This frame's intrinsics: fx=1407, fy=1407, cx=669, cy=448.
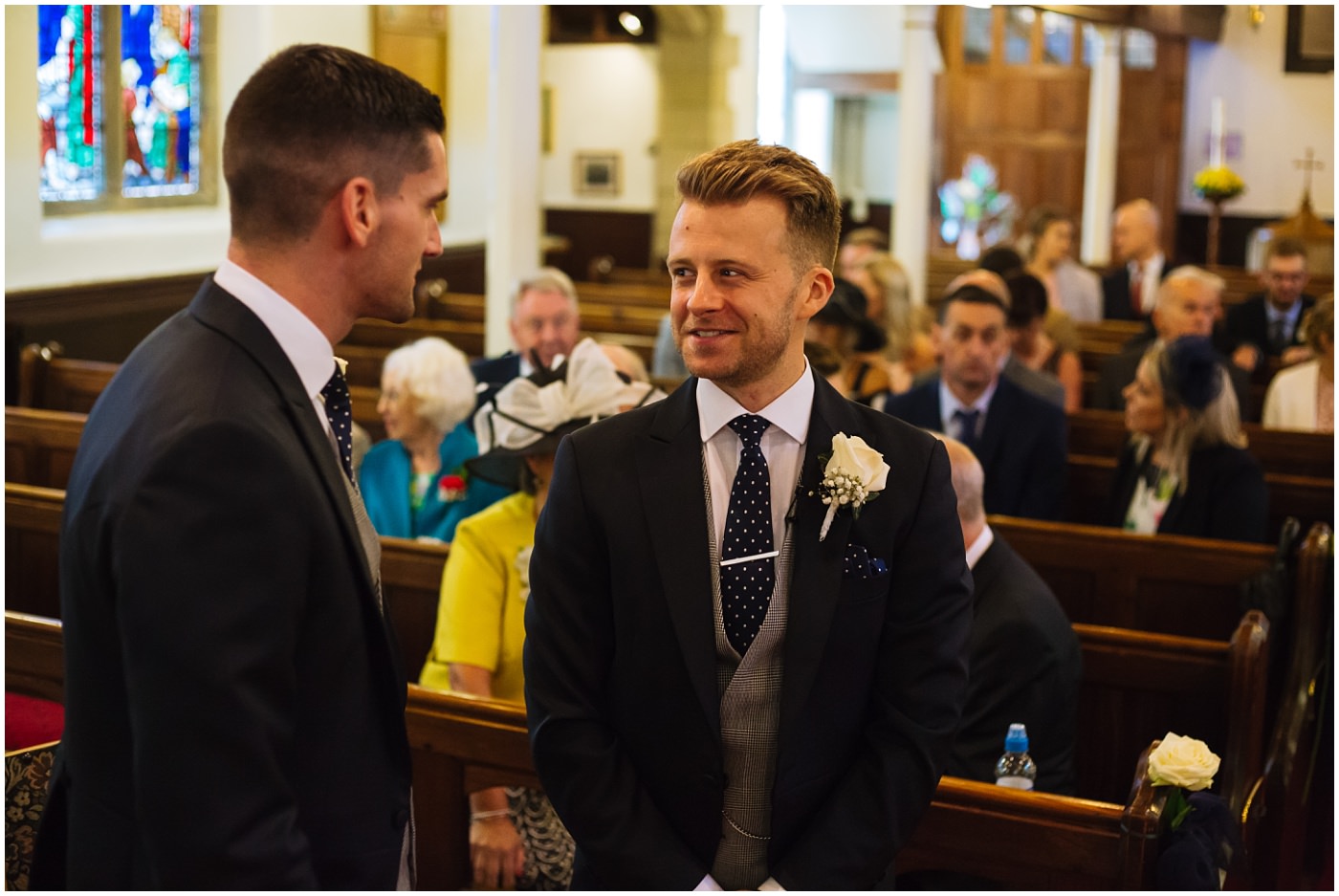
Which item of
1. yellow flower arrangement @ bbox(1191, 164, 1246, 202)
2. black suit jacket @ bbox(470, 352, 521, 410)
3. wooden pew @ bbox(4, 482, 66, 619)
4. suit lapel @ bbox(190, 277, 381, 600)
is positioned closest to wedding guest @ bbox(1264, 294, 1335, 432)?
black suit jacket @ bbox(470, 352, 521, 410)

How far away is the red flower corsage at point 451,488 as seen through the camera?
4.11 meters

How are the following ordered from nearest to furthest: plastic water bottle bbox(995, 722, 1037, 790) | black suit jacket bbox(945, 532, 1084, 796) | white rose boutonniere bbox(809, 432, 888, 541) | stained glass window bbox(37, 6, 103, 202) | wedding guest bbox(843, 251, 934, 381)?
white rose boutonniere bbox(809, 432, 888, 541), plastic water bottle bbox(995, 722, 1037, 790), black suit jacket bbox(945, 532, 1084, 796), wedding guest bbox(843, 251, 934, 381), stained glass window bbox(37, 6, 103, 202)

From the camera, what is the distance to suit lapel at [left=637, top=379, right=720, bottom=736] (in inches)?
68.6

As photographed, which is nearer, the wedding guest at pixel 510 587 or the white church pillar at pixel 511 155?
the wedding guest at pixel 510 587

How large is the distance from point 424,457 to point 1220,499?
239cm

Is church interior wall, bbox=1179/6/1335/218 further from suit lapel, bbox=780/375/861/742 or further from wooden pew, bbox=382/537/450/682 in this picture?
suit lapel, bbox=780/375/861/742

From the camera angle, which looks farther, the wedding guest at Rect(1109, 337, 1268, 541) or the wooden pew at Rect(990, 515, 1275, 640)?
the wedding guest at Rect(1109, 337, 1268, 541)

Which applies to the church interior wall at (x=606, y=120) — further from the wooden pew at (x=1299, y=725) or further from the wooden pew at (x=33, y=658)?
the wooden pew at (x=1299, y=725)

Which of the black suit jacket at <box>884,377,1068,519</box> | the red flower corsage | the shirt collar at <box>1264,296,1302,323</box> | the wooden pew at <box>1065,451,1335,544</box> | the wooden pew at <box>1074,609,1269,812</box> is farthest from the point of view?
the shirt collar at <box>1264,296,1302,323</box>

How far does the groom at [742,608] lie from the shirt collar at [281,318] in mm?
454

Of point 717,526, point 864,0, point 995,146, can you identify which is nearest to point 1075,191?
point 995,146

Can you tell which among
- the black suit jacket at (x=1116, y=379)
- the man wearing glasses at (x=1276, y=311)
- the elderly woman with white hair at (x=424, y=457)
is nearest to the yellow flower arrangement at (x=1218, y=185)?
the man wearing glasses at (x=1276, y=311)

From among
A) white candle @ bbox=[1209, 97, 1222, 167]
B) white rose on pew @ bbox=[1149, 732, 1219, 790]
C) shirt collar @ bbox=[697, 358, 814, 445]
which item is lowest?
white rose on pew @ bbox=[1149, 732, 1219, 790]

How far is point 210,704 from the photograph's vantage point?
126 cm
